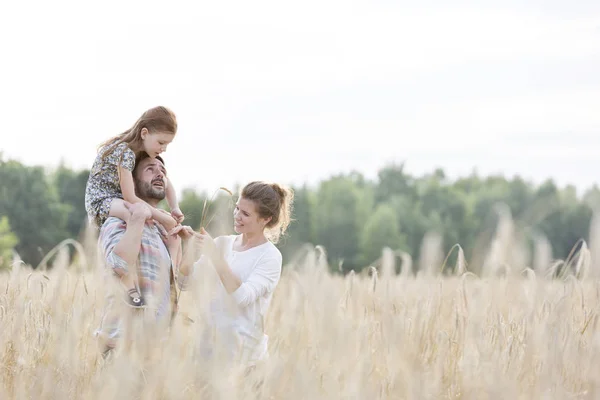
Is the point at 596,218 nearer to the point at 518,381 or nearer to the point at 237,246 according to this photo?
the point at 518,381

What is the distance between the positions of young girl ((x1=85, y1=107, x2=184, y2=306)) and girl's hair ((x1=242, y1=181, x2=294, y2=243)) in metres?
0.37

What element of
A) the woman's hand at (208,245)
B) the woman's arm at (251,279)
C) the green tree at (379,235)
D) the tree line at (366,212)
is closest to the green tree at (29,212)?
the tree line at (366,212)

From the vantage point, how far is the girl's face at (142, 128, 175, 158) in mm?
3771

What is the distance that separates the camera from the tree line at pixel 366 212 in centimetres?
3825

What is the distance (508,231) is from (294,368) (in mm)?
1449

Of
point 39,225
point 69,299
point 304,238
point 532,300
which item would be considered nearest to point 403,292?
point 532,300

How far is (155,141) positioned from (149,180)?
0.21 m

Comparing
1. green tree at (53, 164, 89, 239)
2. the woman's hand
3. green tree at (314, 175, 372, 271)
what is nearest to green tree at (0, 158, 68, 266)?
green tree at (53, 164, 89, 239)

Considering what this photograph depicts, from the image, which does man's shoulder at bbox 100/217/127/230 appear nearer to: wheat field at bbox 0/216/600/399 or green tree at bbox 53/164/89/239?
wheat field at bbox 0/216/600/399

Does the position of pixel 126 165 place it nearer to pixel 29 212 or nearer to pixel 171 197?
pixel 171 197

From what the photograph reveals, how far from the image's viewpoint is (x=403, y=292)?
436cm

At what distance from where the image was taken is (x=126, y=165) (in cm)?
373

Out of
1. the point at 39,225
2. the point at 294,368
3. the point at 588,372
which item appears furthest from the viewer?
the point at 39,225

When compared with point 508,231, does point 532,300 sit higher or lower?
lower
